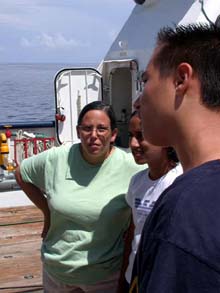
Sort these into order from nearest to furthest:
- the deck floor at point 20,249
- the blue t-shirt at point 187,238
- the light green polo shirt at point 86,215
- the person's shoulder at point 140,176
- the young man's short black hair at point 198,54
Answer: the blue t-shirt at point 187,238
the young man's short black hair at point 198,54
the person's shoulder at point 140,176
the light green polo shirt at point 86,215
the deck floor at point 20,249

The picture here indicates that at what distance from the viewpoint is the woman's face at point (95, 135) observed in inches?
93.9

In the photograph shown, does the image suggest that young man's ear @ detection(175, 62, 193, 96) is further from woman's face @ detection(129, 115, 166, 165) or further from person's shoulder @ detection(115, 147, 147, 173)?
person's shoulder @ detection(115, 147, 147, 173)

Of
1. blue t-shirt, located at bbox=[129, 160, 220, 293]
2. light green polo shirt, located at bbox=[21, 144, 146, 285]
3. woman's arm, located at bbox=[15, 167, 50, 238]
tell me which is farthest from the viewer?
woman's arm, located at bbox=[15, 167, 50, 238]

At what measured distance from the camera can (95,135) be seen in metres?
2.38

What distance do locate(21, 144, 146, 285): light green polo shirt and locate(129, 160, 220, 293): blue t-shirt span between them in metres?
1.42

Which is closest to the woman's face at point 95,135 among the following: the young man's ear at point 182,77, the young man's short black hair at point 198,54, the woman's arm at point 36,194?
the woman's arm at point 36,194

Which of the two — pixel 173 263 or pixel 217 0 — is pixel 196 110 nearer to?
pixel 173 263

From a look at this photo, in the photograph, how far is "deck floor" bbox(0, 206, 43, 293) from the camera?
3.96m

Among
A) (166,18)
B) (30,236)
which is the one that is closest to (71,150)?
(30,236)

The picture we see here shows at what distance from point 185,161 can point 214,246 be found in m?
0.24

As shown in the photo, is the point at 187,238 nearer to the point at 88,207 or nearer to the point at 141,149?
the point at 141,149

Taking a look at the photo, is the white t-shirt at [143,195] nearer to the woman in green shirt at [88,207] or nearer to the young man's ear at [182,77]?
the woman in green shirt at [88,207]

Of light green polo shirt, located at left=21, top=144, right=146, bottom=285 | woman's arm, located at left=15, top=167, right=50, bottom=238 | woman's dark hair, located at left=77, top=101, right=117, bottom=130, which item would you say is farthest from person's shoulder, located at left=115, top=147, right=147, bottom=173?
woman's arm, located at left=15, top=167, right=50, bottom=238

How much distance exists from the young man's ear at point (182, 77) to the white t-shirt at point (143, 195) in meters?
1.06
